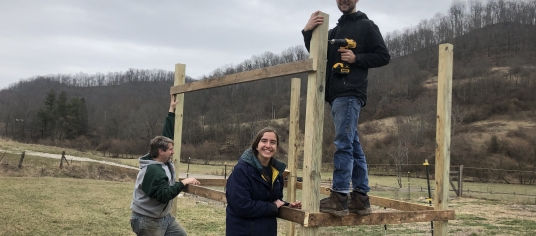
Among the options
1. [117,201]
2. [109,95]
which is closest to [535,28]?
[109,95]

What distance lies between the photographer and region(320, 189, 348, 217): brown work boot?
3.54 metres

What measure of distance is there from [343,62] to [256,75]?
913 mm

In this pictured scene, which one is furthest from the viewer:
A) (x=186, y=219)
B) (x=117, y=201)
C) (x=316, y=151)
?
(x=117, y=201)

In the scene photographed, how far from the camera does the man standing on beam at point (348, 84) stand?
11.8ft

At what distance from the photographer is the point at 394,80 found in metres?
95.8

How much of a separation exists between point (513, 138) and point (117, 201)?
50198mm

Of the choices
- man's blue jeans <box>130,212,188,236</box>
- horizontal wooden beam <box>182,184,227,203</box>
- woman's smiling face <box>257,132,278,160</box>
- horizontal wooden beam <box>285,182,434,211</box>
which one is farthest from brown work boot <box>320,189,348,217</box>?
horizontal wooden beam <box>285,182,434,211</box>

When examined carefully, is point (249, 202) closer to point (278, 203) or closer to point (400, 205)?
point (278, 203)

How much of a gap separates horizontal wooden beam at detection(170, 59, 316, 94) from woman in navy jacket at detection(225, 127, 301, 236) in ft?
1.86

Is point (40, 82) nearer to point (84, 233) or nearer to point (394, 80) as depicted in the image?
point (394, 80)

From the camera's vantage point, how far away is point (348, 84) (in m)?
3.61

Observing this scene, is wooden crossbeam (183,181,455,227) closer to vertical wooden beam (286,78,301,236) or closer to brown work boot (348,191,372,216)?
brown work boot (348,191,372,216)

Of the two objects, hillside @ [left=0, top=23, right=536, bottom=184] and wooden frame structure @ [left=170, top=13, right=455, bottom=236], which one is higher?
hillside @ [left=0, top=23, right=536, bottom=184]

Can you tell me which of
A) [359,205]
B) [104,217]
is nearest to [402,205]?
[359,205]
